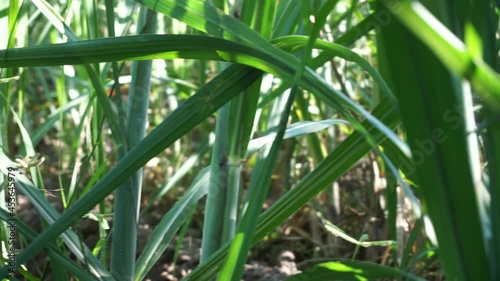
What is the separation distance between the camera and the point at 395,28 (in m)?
0.50

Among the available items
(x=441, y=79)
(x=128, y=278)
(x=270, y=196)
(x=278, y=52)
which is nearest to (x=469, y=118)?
(x=441, y=79)

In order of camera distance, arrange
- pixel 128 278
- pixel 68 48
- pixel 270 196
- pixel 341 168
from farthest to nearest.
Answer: pixel 270 196
pixel 128 278
pixel 341 168
pixel 68 48

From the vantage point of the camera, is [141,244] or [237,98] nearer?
[237,98]

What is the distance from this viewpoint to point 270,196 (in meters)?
1.84

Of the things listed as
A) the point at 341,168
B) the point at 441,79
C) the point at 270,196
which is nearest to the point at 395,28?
the point at 441,79

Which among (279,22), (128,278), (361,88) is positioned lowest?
(128,278)

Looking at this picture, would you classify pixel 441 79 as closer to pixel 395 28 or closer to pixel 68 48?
pixel 395 28

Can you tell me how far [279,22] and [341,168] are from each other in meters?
0.20

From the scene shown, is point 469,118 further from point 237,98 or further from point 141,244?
point 141,244

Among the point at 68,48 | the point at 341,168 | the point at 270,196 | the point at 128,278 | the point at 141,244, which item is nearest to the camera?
the point at 68,48

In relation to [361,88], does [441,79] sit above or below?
below

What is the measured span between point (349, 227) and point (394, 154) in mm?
762

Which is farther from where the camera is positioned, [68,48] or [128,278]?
[128,278]

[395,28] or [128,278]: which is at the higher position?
[395,28]
